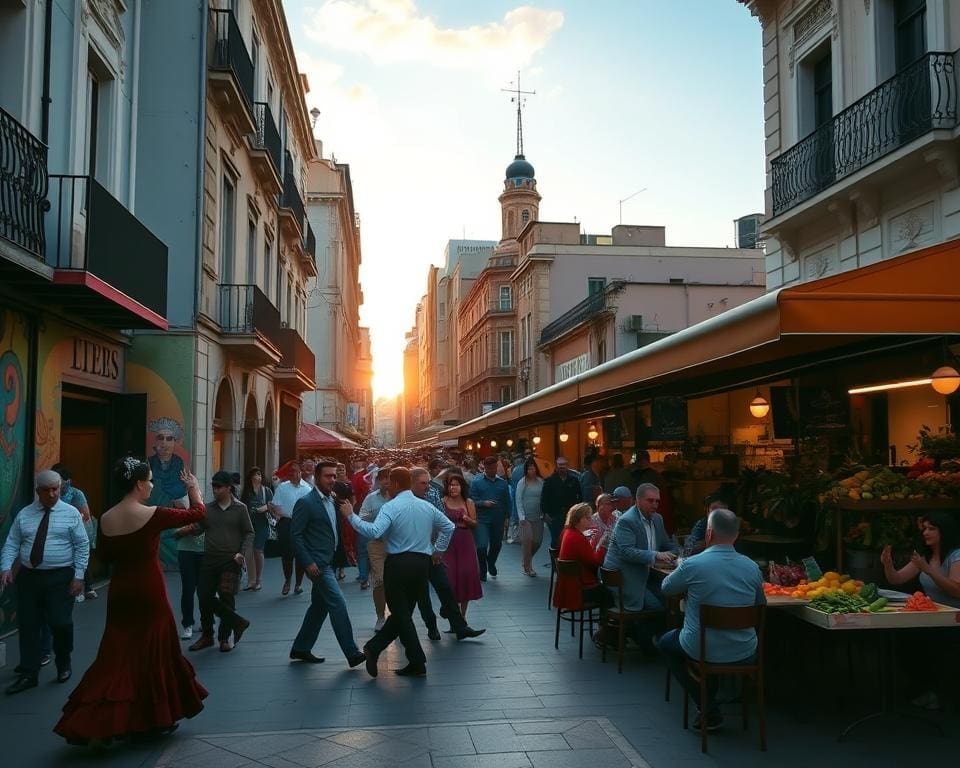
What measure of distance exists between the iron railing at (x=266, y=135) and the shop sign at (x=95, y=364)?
6805 millimetres

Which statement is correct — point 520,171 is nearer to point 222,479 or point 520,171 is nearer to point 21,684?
point 222,479

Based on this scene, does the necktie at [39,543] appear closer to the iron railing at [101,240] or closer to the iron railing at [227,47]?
the iron railing at [101,240]

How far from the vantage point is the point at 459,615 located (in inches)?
353

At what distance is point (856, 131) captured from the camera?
40.2 ft

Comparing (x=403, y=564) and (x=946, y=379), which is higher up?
(x=946, y=379)

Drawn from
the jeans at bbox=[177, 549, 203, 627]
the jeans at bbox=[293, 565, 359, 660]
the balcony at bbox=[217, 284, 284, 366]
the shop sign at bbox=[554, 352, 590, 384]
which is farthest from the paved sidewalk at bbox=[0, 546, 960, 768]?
the shop sign at bbox=[554, 352, 590, 384]

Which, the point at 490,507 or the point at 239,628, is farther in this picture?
the point at 490,507

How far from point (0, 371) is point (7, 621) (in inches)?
99.5

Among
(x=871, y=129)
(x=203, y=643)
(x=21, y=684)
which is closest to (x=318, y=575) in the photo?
(x=203, y=643)

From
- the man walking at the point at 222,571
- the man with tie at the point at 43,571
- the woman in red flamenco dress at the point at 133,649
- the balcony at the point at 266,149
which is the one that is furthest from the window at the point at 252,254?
the woman in red flamenco dress at the point at 133,649

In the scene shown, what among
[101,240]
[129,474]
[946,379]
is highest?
[101,240]

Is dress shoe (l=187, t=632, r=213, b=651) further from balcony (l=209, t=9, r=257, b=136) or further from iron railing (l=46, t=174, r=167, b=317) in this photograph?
balcony (l=209, t=9, r=257, b=136)

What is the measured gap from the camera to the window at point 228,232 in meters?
17.0

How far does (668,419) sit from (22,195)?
27.7ft
